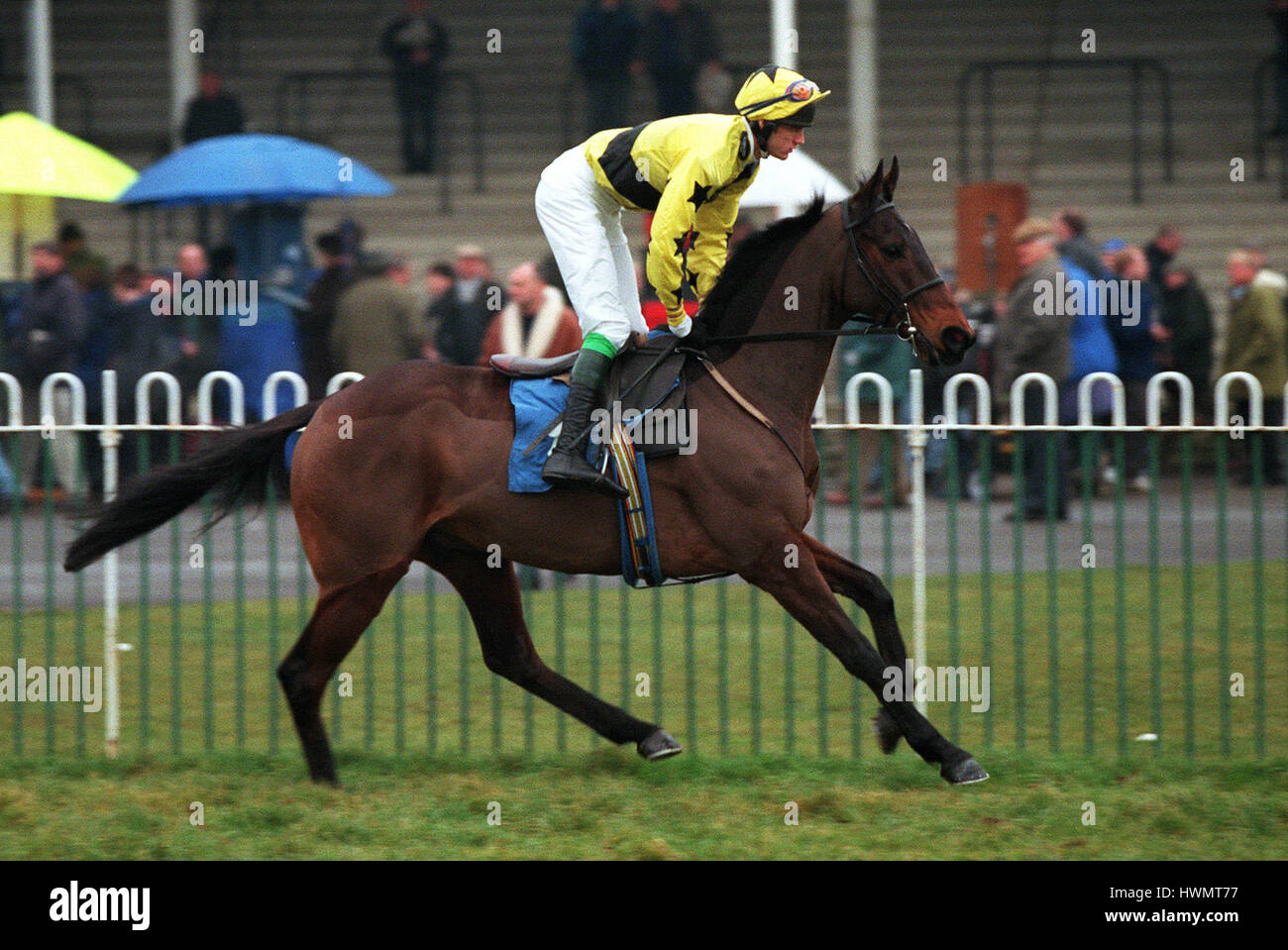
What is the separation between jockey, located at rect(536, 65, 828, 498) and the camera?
20.1 feet

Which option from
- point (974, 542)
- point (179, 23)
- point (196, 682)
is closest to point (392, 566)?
point (196, 682)

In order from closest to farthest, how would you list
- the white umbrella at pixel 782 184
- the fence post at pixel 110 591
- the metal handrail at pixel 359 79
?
1. the fence post at pixel 110 591
2. the white umbrella at pixel 782 184
3. the metal handrail at pixel 359 79

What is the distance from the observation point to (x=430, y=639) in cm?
741

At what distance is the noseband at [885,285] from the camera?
20.7 feet

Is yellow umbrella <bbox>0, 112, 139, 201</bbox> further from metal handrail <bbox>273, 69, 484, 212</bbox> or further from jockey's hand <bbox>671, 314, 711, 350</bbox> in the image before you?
jockey's hand <bbox>671, 314, 711, 350</bbox>

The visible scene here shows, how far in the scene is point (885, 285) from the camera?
634cm

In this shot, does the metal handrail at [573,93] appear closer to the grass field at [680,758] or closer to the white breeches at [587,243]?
the grass field at [680,758]

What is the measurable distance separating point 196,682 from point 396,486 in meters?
2.51

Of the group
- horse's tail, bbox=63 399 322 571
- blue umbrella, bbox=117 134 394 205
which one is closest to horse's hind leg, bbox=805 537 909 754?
horse's tail, bbox=63 399 322 571

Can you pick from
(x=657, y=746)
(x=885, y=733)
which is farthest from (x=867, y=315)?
(x=657, y=746)

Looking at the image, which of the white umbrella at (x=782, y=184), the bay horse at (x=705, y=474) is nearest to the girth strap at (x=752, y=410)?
the bay horse at (x=705, y=474)

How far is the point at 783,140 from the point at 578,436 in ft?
4.07

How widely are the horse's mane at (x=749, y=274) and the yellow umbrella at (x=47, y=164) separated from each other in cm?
705

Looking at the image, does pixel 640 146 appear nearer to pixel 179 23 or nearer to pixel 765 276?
pixel 765 276
